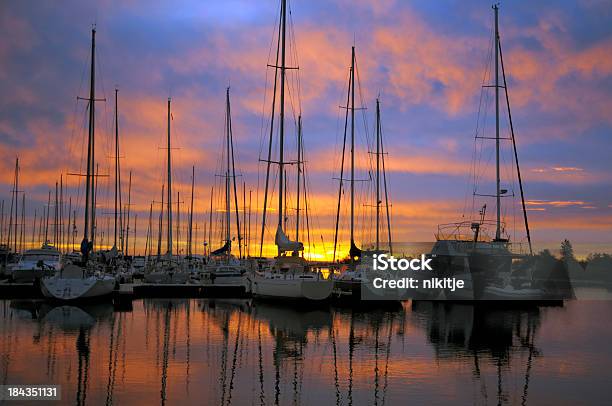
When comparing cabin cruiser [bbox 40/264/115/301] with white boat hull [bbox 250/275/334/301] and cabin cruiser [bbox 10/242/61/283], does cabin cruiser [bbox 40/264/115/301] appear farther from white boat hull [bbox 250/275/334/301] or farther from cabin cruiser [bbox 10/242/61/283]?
white boat hull [bbox 250/275/334/301]

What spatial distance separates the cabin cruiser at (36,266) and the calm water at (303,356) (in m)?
9.88

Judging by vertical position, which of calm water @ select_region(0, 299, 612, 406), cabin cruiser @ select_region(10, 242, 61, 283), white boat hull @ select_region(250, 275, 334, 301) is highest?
cabin cruiser @ select_region(10, 242, 61, 283)

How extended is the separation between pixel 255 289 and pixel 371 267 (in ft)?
33.5

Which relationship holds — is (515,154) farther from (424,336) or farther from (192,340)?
(192,340)

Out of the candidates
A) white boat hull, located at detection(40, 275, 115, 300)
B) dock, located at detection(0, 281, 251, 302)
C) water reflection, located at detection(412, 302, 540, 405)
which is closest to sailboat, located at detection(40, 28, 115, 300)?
white boat hull, located at detection(40, 275, 115, 300)

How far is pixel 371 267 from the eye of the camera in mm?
49219

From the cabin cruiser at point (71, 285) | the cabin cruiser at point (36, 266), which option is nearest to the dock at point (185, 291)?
the cabin cruiser at point (36, 266)

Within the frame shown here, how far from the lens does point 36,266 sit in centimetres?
4947

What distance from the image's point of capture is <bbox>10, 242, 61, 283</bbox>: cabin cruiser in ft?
160

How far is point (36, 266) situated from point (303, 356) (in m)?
33.1

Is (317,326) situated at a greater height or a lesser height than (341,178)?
lesser

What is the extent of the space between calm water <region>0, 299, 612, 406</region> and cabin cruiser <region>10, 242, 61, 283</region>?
32.4 feet

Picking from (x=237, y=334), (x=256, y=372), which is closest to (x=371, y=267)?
(x=237, y=334)

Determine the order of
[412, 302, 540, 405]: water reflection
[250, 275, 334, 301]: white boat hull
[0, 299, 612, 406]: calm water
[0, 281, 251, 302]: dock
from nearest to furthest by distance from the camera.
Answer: [0, 299, 612, 406]: calm water < [412, 302, 540, 405]: water reflection < [250, 275, 334, 301]: white boat hull < [0, 281, 251, 302]: dock
